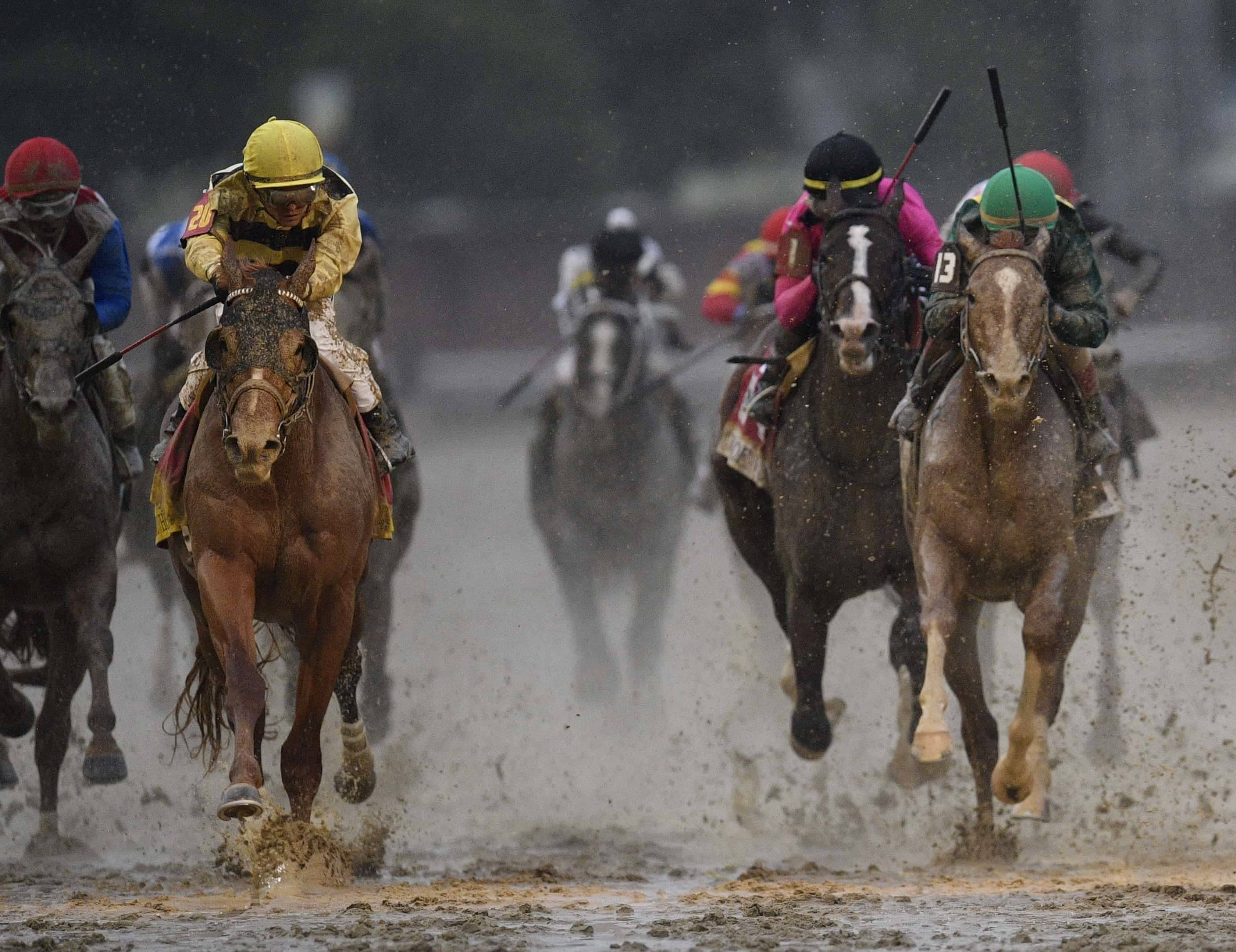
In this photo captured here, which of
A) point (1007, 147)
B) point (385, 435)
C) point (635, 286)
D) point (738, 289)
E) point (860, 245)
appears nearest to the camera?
point (1007, 147)

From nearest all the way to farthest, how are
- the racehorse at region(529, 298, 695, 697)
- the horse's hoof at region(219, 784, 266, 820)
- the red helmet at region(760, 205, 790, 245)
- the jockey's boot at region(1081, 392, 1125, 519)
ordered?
1. the horse's hoof at region(219, 784, 266, 820)
2. the jockey's boot at region(1081, 392, 1125, 519)
3. the red helmet at region(760, 205, 790, 245)
4. the racehorse at region(529, 298, 695, 697)

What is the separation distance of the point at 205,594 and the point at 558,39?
930 inches

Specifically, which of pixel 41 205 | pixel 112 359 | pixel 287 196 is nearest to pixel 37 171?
pixel 41 205

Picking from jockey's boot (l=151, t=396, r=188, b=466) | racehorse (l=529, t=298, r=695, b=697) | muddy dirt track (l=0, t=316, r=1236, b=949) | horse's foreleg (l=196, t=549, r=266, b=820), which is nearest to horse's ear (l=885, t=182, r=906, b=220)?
muddy dirt track (l=0, t=316, r=1236, b=949)

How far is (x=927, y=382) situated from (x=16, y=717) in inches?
158

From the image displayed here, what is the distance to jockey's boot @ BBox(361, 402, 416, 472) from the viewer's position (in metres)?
9.13

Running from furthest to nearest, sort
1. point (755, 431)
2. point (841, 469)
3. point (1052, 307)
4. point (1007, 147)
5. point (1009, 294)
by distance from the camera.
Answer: point (755, 431) < point (841, 469) < point (1052, 307) < point (1007, 147) < point (1009, 294)

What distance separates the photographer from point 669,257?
82.1ft

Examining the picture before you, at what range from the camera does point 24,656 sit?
10.9 metres

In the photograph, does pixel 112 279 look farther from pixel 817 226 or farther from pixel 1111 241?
pixel 1111 241

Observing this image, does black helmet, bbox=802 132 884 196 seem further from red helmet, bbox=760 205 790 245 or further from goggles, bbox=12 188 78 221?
red helmet, bbox=760 205 790 245

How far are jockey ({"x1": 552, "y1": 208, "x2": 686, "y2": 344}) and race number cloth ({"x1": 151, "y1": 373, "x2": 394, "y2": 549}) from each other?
7.91 meters

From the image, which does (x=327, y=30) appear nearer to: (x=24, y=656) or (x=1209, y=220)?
(x=1209, y=220)

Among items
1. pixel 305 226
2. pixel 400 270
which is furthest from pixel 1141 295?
pixel 400 270
